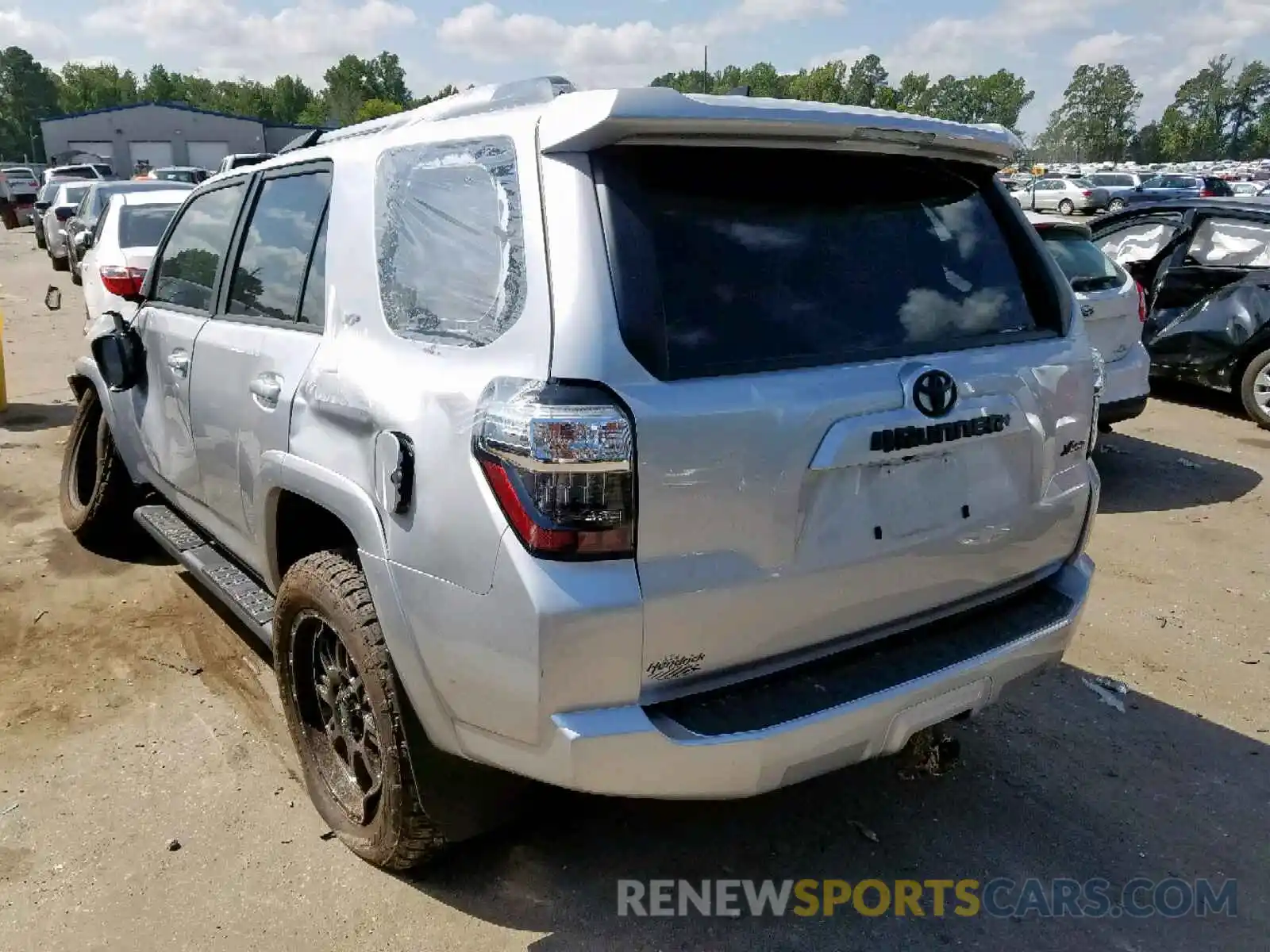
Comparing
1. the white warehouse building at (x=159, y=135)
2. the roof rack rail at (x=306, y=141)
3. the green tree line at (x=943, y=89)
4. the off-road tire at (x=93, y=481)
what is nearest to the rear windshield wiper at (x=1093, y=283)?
the roof rack rail at (x=306, y=141)

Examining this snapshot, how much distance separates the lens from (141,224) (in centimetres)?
982

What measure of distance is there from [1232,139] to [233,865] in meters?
142

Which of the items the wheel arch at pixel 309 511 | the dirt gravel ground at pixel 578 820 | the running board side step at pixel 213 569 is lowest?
the dirt gravel ground at pixel 578 820

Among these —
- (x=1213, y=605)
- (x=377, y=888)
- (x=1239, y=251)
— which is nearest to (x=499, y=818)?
(x=377, y=888)

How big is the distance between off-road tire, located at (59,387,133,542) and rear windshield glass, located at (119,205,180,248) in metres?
4.86

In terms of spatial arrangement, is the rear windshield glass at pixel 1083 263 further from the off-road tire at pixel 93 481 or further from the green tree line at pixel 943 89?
the green tree line at pixel 943 89

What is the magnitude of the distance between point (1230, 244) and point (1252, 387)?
1268mm

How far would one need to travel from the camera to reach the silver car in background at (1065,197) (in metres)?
37.2

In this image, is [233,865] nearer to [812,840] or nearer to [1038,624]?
[812,840]

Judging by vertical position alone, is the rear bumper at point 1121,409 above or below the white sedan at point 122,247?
below

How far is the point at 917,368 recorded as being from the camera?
2332mm

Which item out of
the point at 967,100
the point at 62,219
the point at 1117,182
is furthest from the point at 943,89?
the point at 62,219

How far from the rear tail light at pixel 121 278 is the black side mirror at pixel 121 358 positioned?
4.84m

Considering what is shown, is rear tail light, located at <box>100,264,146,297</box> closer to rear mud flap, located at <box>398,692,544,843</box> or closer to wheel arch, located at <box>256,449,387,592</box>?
wheel arch, located at <box>256,449,387,592</box>
